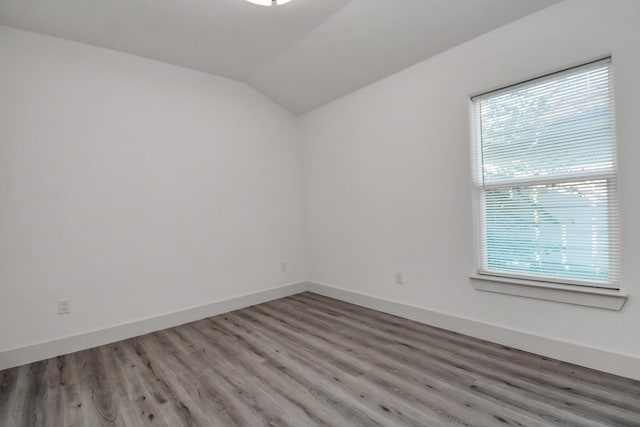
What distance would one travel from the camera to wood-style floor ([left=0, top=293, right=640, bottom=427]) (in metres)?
1.85

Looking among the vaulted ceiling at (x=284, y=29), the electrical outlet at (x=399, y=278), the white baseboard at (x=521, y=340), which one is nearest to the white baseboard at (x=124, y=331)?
the white baseboard at (x=521, y=340)

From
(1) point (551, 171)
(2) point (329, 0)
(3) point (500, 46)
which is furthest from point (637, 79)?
(2) point (329, 0)

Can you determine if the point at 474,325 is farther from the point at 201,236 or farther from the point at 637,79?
the point at 201,236

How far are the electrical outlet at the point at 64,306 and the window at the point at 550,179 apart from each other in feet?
12.0

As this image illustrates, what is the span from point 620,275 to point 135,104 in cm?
428

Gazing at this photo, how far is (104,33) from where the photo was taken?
292 cm

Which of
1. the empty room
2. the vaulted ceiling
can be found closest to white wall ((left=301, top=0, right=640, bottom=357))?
the empty room

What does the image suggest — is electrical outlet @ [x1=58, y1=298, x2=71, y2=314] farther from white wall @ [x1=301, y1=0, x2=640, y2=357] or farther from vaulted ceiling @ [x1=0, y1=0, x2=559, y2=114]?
white wall @ [x1=301, y1=0, x2=640, y2=357]

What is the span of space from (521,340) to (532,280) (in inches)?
18.8

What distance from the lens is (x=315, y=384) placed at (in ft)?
7.27

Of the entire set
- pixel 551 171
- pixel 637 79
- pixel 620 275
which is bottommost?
pixel 620 275

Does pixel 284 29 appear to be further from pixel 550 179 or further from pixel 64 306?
pixel 64 306

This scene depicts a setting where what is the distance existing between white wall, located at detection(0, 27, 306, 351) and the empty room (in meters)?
0.02

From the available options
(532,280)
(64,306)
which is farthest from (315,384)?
(64,306)
